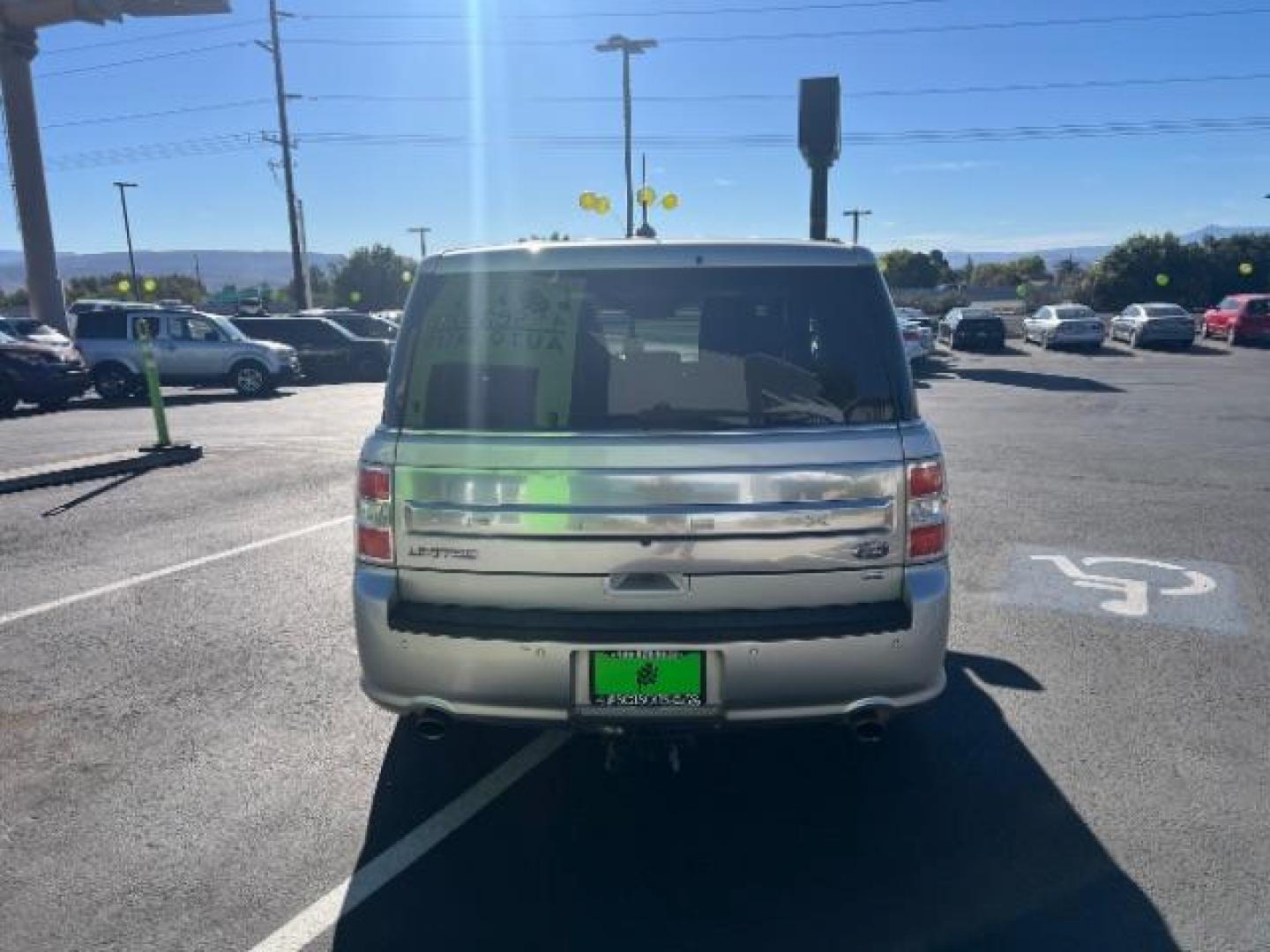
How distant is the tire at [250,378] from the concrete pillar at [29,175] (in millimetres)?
14802

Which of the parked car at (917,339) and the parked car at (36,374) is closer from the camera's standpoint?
the parked car at (36,374)

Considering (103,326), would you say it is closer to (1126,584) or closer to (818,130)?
(818,130)

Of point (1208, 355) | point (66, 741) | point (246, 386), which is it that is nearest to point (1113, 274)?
point (1208, 355)

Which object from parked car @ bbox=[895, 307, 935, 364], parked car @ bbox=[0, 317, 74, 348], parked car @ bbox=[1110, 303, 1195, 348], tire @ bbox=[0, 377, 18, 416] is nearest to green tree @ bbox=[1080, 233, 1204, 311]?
parked car @ bbox=[1110, 303, 1195, 348]

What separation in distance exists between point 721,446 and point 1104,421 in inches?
522

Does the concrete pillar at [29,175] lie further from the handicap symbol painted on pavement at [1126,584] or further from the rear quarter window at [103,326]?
the handicap symbol painted on pavement at [1126,584]

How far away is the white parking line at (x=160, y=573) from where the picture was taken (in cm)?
568

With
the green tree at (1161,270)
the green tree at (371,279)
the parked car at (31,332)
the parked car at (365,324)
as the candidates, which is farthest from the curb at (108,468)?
the green tree at (371,279)

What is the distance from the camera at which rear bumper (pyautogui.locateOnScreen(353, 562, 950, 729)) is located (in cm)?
295

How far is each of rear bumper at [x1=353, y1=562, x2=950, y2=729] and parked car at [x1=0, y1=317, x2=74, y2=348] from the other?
1823 centimetres

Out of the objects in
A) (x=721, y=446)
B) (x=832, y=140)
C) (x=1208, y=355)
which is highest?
(x=832, y=140)

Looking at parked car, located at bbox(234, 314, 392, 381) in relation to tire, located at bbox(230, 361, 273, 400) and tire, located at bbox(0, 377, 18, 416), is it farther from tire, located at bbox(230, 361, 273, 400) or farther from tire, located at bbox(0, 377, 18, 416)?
tire, located at bbox(0, 377, 18, 416)

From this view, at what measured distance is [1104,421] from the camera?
14203mm

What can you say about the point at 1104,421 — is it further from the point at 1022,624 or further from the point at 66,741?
the point at 66,741
